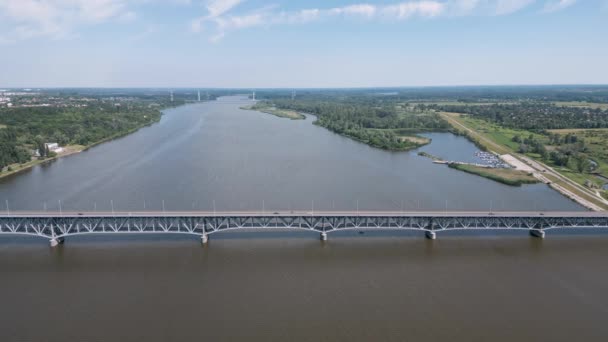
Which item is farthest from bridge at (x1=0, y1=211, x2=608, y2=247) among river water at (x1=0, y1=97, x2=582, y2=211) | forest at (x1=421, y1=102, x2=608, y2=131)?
forest at (x1=421, y1=102, x2=608, y2=131)

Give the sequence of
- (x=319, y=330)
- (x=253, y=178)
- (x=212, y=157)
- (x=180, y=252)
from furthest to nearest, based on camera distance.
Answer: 1. (x=212, y=157)
2. (x=253, y=178)
3. (x=180, y=252)
4. (x=319, y=330)

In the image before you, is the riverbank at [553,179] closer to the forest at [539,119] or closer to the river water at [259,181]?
the river water at [259,181]

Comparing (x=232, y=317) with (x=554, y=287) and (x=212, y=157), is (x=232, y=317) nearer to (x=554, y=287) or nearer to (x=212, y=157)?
(x=554, y=287)

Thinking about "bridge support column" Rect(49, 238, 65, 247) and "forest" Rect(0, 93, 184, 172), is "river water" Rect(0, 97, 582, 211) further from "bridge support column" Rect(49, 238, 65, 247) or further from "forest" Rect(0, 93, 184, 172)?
"bridge support column" Rect(49, 238, 65, 247)

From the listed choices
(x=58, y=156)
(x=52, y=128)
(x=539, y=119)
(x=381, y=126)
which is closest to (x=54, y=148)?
(x=58, y=156)

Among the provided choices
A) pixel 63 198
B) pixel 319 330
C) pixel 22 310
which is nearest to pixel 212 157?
pixel 63 198

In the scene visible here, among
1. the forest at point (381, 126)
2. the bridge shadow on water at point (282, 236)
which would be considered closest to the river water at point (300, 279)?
the bridge shadow on water at point (282, 236)
